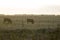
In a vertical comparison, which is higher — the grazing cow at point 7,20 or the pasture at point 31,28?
the grazing cow at point 7,20

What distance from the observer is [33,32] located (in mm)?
720

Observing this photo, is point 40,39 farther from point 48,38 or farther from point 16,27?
point 16,27

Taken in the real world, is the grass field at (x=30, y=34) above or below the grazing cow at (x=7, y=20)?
below

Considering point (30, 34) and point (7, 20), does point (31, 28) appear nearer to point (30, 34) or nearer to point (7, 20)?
point (30, 34)

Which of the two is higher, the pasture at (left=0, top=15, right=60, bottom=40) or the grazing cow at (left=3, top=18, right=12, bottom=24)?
the grazing cow at (left=3, top=18, right=12, bottom=24)

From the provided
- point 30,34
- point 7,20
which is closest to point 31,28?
point 30,34

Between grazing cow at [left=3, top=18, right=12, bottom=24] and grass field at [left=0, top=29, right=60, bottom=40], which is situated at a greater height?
grazing cow at [left=3, top=18, right=12, bottom=24]
